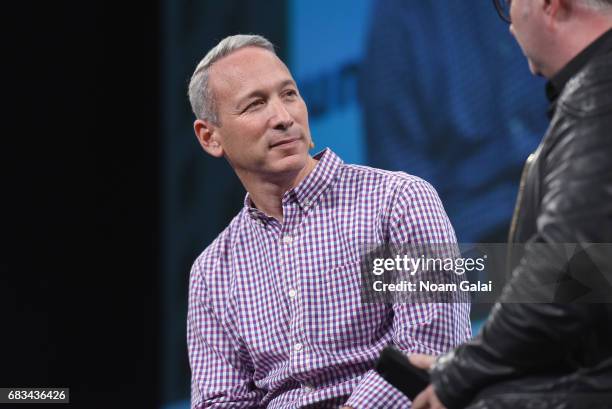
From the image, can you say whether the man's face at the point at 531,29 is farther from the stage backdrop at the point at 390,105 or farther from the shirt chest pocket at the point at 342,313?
the stage backdrop at the point at 390,105

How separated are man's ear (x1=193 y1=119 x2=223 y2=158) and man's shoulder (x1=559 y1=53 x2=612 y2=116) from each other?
4.26 ft

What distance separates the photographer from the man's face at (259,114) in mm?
2328

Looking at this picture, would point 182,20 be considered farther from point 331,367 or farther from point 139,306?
point 331,367

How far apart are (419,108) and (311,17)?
0.63 metres

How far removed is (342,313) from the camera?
6.97ft

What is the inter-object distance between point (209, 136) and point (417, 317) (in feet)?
2.79

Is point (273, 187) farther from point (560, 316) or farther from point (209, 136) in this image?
point (560, 316)

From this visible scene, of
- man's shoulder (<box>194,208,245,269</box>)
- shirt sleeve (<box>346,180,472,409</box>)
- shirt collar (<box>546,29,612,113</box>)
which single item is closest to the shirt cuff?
shirt sleeve (<box>346,180,472,409</box>)

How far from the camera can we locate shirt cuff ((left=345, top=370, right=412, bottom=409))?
6.34ft

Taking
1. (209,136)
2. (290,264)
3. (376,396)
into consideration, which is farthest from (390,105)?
(376,396)

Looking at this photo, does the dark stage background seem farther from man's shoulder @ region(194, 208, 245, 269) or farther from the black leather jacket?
the black leather jacket

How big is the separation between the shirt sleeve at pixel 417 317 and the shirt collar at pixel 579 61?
69cm

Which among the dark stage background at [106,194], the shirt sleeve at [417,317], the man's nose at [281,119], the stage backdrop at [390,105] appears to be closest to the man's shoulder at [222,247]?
the man's nose at [281,119]

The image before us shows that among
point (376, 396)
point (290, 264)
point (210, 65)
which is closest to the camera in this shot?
point (376, 396)
